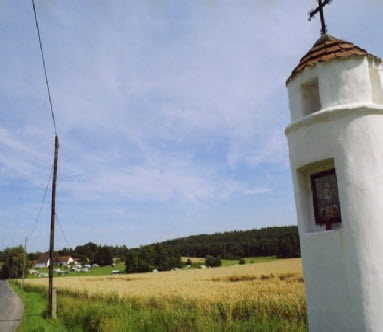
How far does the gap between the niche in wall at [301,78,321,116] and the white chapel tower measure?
15 millimetres

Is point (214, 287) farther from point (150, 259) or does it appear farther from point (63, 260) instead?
point (63, 260)

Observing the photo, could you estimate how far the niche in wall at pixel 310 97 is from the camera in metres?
4.63

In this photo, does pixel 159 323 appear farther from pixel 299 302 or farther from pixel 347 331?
pixel 347 331

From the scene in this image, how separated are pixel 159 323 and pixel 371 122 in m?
7.76

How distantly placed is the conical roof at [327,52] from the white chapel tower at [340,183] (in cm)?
1

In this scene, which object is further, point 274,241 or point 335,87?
point 274,241

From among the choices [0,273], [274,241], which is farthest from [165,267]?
[0,273]

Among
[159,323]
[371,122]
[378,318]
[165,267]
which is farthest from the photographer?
[165,267]

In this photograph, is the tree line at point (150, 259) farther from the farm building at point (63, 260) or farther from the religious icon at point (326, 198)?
the religious icon at point (326, 198)

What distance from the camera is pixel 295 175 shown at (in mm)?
4648

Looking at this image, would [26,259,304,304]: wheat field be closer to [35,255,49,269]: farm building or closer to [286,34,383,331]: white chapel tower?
[286,34,383,331]: white chapel tower

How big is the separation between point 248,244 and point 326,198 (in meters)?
104

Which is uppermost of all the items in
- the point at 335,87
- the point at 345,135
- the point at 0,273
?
the point at 335,87

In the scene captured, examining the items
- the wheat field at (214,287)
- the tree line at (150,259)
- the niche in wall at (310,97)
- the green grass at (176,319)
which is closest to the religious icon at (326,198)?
the niche in wall at (310,97)
